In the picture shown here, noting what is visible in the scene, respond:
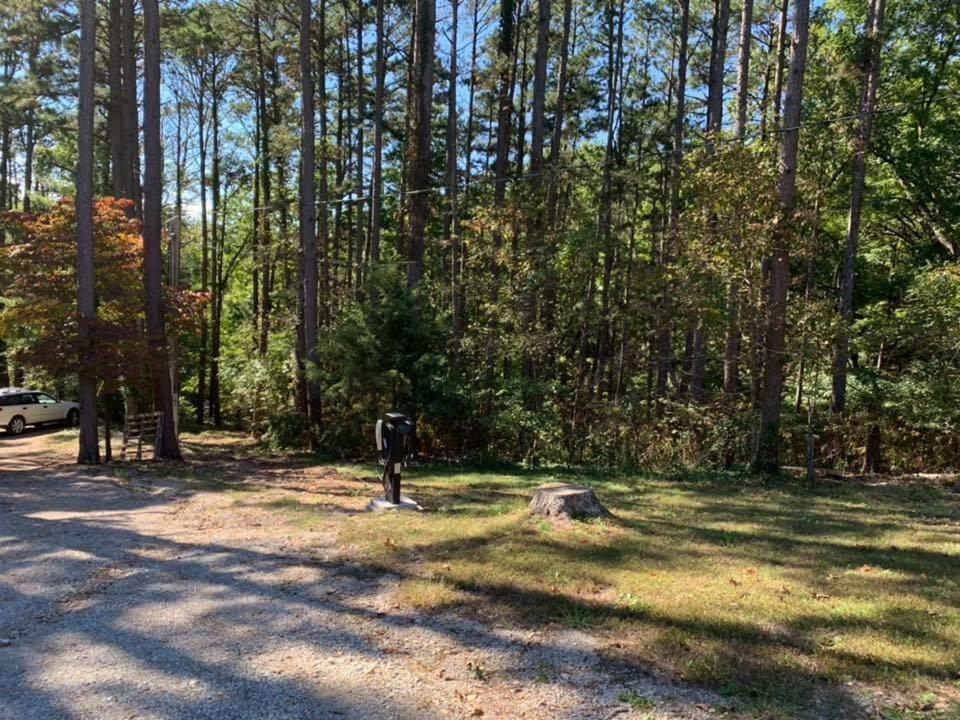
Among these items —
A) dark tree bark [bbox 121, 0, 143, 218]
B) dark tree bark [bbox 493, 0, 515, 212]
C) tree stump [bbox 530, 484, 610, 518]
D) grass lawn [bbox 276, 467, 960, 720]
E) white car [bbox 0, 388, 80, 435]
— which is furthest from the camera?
white car [bbox 0, 388, 80, 435]

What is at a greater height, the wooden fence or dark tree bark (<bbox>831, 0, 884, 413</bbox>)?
dark tree bark (<bbox>831, 0, 884, 413</bbox>)

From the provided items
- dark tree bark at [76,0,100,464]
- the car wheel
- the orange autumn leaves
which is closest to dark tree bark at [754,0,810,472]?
the orange autumn leaves

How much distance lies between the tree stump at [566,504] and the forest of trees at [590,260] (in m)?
6.07

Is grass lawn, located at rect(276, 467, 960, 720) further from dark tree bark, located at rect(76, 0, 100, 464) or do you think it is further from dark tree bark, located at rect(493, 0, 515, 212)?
dark tree bark, located at rect(493, 0, 515, 212)

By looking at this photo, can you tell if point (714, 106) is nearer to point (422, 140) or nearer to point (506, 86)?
point (506, 86)

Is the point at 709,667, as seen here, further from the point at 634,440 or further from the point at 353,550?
the point at 634,440

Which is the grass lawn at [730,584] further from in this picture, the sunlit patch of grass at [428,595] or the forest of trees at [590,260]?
the forest of trees at [590,260]

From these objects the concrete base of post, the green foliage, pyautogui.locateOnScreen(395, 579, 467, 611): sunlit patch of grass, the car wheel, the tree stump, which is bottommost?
the car wheel

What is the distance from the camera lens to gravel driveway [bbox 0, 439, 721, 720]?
3320 millimetres

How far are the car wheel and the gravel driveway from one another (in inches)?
723

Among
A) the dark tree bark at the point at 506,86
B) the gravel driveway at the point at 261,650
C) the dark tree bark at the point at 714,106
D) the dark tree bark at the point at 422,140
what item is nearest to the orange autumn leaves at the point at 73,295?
the dark tree bark at the point at 422,140

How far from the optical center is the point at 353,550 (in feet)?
20.5

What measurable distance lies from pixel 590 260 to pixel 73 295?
34.9ft

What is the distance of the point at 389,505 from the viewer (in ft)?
26.6
